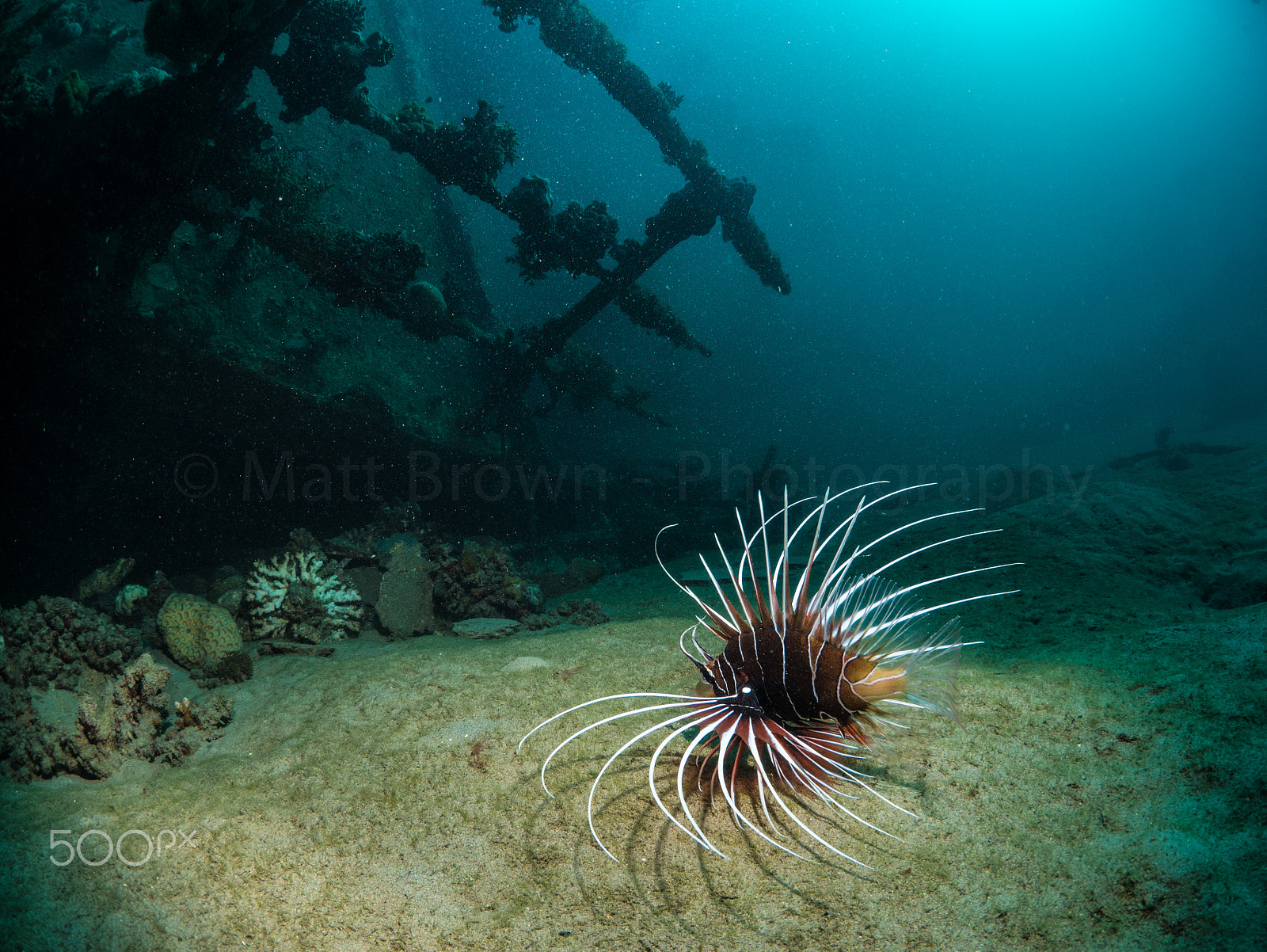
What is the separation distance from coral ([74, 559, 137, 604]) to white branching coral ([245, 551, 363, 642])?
5.22ft

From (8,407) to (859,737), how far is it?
22.3 feet

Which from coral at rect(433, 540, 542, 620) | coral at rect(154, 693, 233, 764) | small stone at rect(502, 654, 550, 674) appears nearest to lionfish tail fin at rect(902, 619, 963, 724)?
small stone at rect(502, 654, 550, 674)

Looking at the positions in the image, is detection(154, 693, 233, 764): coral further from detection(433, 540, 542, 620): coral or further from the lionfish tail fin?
the lionfish tail fin

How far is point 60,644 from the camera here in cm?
335

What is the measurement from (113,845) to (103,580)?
16.8 ft

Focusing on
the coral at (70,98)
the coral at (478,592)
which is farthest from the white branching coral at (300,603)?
the coral at (70,98)

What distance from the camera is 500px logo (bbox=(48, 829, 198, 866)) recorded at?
65.7 inches

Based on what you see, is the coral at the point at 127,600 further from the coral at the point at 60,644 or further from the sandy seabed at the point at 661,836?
the sandy seabed at the point at 661,836

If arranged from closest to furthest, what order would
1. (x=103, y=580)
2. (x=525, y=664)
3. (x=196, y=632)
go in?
1. (x=525, y=664)
2. (x=196, y=632)
3. (x=103, y=580)

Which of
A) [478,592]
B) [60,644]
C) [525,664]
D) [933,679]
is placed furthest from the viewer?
[478,592]

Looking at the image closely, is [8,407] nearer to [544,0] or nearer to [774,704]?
[774,704]

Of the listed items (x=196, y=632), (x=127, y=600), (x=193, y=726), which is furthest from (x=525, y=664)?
(x=127, y=600)

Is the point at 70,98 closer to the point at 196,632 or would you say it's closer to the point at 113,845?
the point at 196,632

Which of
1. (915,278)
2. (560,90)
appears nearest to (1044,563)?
(560,90)
